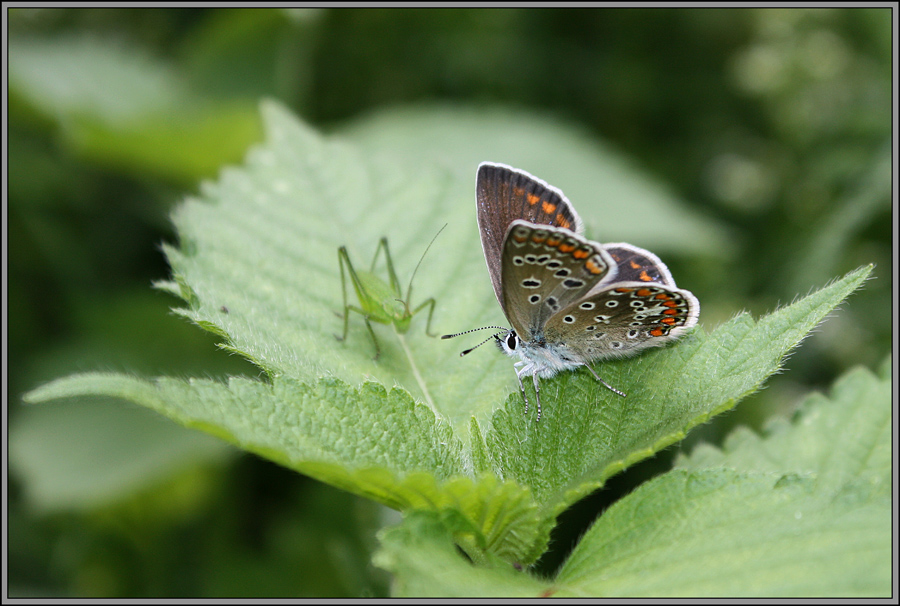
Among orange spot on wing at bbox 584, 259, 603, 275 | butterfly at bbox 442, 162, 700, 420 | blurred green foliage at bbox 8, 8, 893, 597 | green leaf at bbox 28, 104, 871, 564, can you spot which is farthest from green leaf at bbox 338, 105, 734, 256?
orange spot on wing at bbox 584, 259, 603, 275

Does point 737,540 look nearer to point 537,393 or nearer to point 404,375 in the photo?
point 537,393

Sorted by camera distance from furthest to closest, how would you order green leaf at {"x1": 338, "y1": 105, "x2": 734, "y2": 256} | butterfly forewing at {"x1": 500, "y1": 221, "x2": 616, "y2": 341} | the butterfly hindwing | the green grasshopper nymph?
green leaf at {"x1": 338, "y1": 105, "x2": 734, "y2": 256} → the green grasshopper nymph → the butterfly hindwing → butterfly forewing at {"x1": 500, "y1": 221, "x2": 616, "y2": 341}

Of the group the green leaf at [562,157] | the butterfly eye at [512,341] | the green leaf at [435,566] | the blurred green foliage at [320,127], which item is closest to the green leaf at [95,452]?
the blurred green foliage at [320,127]

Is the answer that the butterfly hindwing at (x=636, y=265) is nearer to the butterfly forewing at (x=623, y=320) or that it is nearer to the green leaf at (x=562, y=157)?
the butterfly forewing at (x=623, y=320)

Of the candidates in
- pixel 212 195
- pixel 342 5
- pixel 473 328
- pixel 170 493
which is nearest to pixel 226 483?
pixel 170 493

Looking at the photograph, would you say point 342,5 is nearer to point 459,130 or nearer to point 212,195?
point 459,130

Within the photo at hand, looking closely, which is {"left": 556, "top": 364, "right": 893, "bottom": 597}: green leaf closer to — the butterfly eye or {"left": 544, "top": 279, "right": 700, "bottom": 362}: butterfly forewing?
{"left": 544, "top": 279, "right": 700, "bottom": 362}: butterfly forewing

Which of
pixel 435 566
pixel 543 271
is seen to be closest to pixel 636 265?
pixel 543 271
